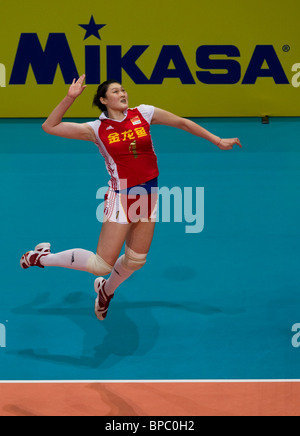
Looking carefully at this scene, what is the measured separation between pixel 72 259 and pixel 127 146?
121 cm

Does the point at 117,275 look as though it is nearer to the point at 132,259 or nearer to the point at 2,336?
the point at 132,259

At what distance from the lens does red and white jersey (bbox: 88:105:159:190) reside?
5.44 meters

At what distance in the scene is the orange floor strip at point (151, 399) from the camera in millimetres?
4852

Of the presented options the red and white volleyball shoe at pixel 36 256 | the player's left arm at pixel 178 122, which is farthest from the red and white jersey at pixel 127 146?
the red and white volleyball shoe at pixel 36 256

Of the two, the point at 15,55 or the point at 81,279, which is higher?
the point at 15,55

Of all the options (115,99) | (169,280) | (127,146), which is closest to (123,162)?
(127,146)

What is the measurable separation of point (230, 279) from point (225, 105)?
5.96 m

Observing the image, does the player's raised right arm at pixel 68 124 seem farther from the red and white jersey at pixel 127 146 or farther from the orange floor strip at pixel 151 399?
the orange floor strip at pixel 151 399

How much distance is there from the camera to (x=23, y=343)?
18.9 ft

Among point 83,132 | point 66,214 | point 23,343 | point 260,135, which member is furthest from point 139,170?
point 260,135

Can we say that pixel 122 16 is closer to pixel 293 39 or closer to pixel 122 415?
pixel 293 39

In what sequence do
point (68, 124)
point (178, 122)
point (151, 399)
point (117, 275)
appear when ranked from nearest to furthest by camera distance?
1. point (151, 399)
2. point (68, 124)
3. point (178, 122)
4. point (117, 275)

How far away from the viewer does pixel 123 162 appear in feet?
17.9

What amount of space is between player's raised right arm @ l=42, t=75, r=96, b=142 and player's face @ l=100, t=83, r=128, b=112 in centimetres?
23
